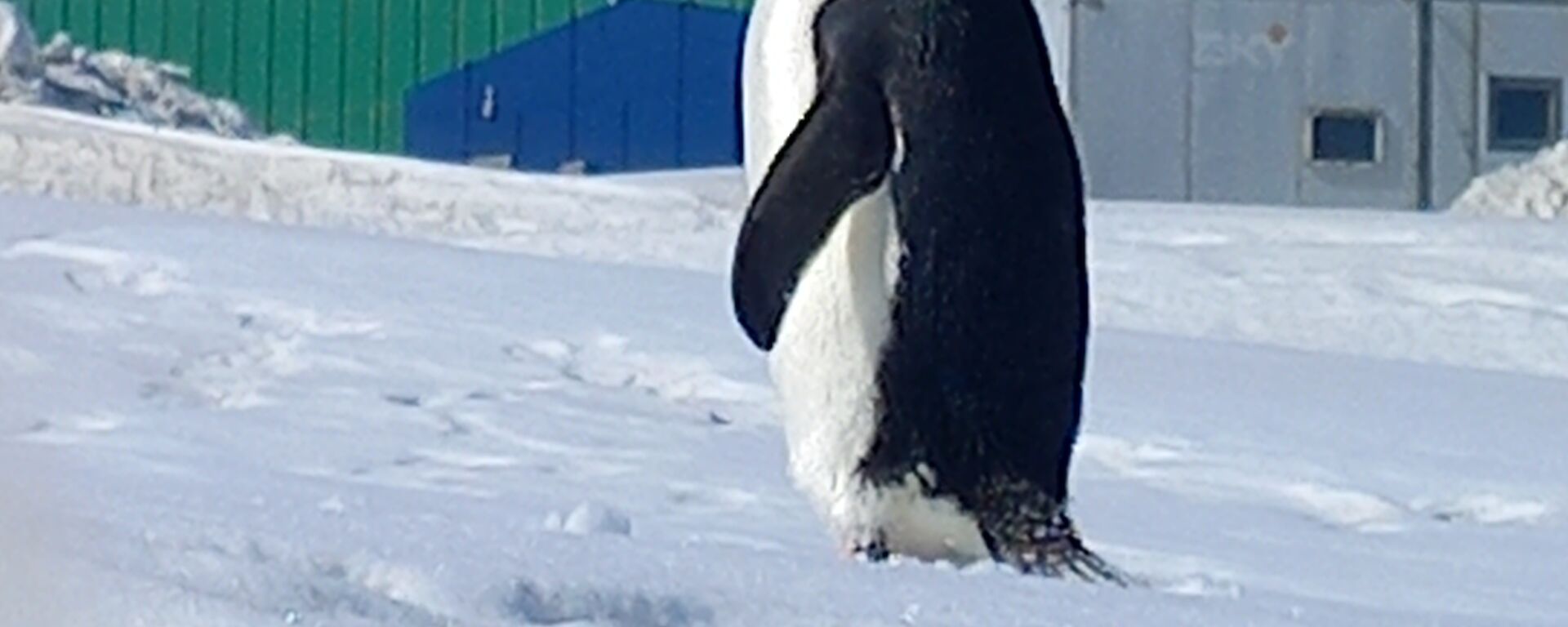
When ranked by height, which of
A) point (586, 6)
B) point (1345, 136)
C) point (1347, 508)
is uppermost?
point (586, 6)

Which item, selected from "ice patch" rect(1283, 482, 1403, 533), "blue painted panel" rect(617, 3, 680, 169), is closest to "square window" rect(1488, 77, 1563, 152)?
"blue painted panel" rect(617, 3, 680, 169)

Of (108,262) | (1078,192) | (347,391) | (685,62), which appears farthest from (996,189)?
(685,62)

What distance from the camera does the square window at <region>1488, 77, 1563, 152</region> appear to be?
1387cm

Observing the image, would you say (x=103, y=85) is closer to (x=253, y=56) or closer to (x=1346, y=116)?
(x=253, y=56)

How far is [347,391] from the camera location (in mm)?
6242

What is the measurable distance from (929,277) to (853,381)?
17cm

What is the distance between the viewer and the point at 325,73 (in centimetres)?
1382

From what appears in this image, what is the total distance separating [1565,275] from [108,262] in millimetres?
4104

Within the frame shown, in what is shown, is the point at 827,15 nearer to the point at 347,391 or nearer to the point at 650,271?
the point at 347,391

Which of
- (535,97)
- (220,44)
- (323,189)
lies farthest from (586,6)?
(323,189)

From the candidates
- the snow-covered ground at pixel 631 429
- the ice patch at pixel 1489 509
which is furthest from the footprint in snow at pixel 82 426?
the ice patch at pixel 1489 509

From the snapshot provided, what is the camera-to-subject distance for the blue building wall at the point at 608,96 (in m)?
13.6

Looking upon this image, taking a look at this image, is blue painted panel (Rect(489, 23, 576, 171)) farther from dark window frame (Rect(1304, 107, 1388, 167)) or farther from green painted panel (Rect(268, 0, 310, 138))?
dark window frame (Rect(1304, 107, 1388, 167))

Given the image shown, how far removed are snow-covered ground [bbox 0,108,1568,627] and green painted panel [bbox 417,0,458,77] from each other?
272 cm
